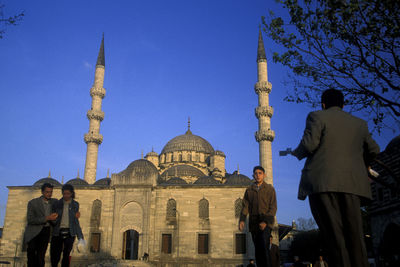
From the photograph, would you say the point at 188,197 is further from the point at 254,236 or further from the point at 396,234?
the point at 254,236

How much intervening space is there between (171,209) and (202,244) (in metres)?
3.20

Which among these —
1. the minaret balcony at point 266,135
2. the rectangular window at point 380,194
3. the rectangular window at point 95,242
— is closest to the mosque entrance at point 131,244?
the rectangular window at point 95,242

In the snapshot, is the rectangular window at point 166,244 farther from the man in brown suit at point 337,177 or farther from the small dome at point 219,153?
the man in brown suit at point 337,177

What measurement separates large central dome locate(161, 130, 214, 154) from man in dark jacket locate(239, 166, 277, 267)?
1348 inches

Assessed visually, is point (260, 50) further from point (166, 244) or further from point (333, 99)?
point (333, 99)

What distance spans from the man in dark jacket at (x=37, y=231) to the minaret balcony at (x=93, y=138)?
26.5 m

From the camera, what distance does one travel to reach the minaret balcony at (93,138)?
31.2 metres

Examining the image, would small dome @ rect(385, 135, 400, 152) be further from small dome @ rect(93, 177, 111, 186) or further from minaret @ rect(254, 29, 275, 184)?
small dome @ rect(93, 177, 111, 186)

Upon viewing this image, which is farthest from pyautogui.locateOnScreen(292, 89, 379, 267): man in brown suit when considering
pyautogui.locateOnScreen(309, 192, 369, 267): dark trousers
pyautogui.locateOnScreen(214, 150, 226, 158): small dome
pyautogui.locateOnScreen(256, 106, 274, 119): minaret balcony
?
pyautogui.locateOnScreen(214, 150, 226, 158): small dome

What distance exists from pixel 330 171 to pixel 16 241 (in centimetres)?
2806

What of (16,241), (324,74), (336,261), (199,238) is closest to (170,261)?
(199,238)

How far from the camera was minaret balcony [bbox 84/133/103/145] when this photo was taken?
31153 millimetres

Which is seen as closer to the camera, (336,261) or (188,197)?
(336,261)

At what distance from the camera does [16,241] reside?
2608 centimetres
